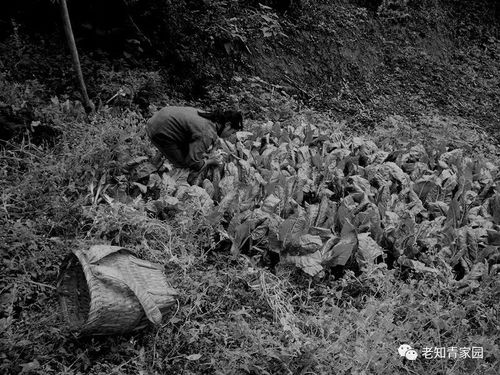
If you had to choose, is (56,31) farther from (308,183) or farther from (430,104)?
(430,104)

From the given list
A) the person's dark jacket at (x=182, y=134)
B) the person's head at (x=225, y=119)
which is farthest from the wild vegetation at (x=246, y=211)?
the person's head at (x=225, y=119)

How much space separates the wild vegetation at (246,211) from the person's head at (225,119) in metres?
0.47

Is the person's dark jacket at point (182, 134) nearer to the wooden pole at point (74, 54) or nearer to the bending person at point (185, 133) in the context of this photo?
the bending person at point (185, 133)

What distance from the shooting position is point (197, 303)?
3.88m

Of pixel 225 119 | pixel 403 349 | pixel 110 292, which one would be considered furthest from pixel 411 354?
pixel 225 119

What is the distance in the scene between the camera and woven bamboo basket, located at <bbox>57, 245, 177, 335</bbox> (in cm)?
331

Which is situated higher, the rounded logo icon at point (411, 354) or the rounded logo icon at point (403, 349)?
the rounded logo icon at point (403, 349)

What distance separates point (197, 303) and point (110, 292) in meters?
0.81

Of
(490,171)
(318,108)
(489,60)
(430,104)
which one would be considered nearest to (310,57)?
(318,108)

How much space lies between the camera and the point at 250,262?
450 cm

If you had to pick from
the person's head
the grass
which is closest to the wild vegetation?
the grass

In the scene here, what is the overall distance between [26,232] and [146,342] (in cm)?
147

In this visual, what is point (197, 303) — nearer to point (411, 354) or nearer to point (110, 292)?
point (110, 292)

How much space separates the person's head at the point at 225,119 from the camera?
542cm
